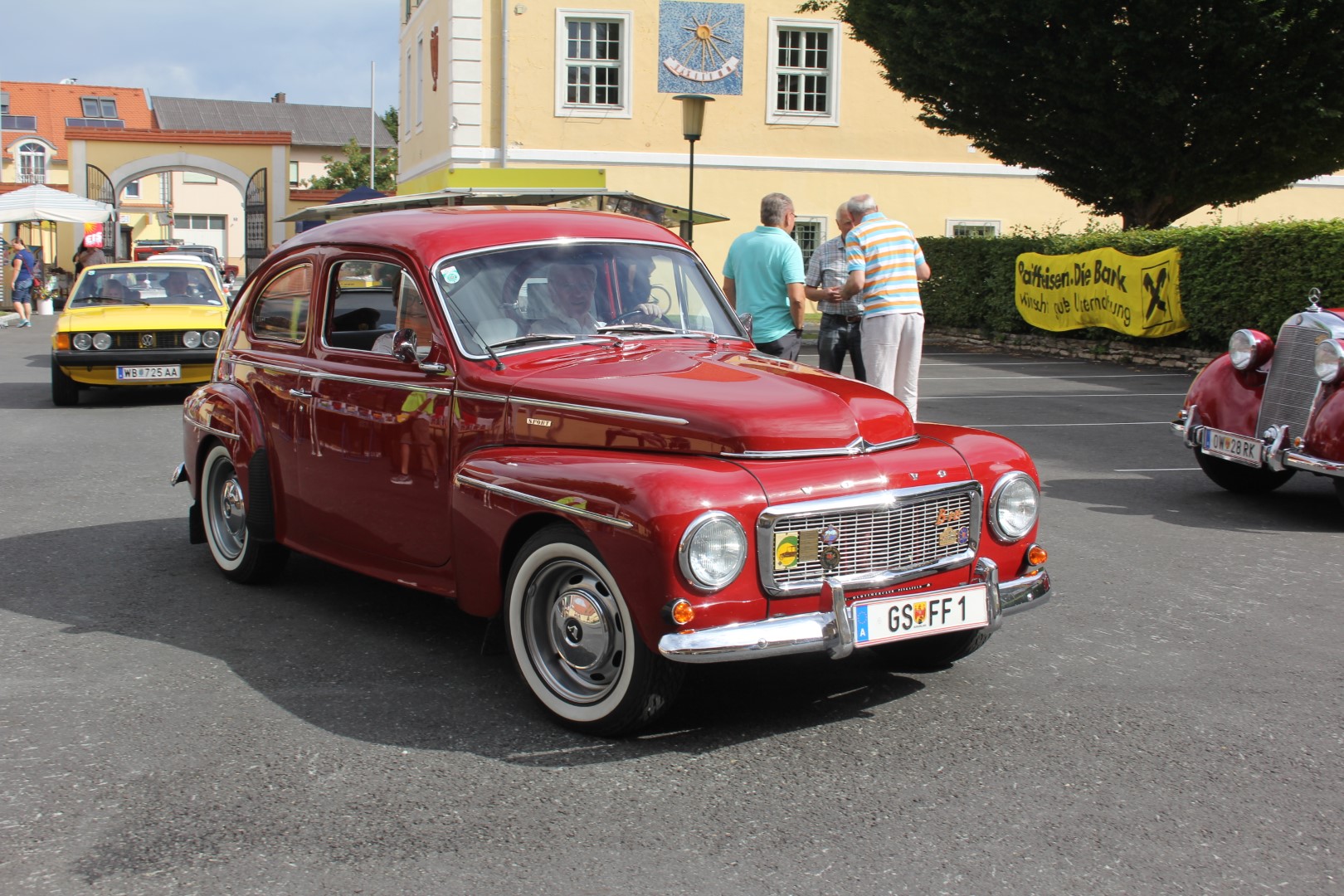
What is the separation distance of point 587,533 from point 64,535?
461cm

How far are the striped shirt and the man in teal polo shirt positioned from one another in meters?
0.46

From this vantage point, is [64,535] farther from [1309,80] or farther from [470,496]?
[1309,80]

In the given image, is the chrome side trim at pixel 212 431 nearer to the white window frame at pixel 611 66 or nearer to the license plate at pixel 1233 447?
the license plate at pixel 1233 447

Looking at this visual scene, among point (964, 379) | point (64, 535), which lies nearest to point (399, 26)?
point (964, 379)

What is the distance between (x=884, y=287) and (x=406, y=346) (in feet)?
16.4

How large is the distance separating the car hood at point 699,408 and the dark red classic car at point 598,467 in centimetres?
1

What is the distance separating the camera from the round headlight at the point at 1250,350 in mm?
8969

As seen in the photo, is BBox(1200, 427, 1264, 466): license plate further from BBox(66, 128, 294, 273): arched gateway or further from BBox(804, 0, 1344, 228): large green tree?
BBox(66, 128, 294, 273): arched gateway

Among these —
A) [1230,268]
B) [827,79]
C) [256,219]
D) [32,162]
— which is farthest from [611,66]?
[32,162]

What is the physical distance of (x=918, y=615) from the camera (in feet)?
14.4

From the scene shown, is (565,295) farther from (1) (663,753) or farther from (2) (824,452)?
(1) (663,753)

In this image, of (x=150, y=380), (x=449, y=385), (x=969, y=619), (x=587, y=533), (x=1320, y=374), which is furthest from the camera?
(x=150, y=380)

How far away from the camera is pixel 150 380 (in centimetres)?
1421

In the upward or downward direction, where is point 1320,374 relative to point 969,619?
upward
